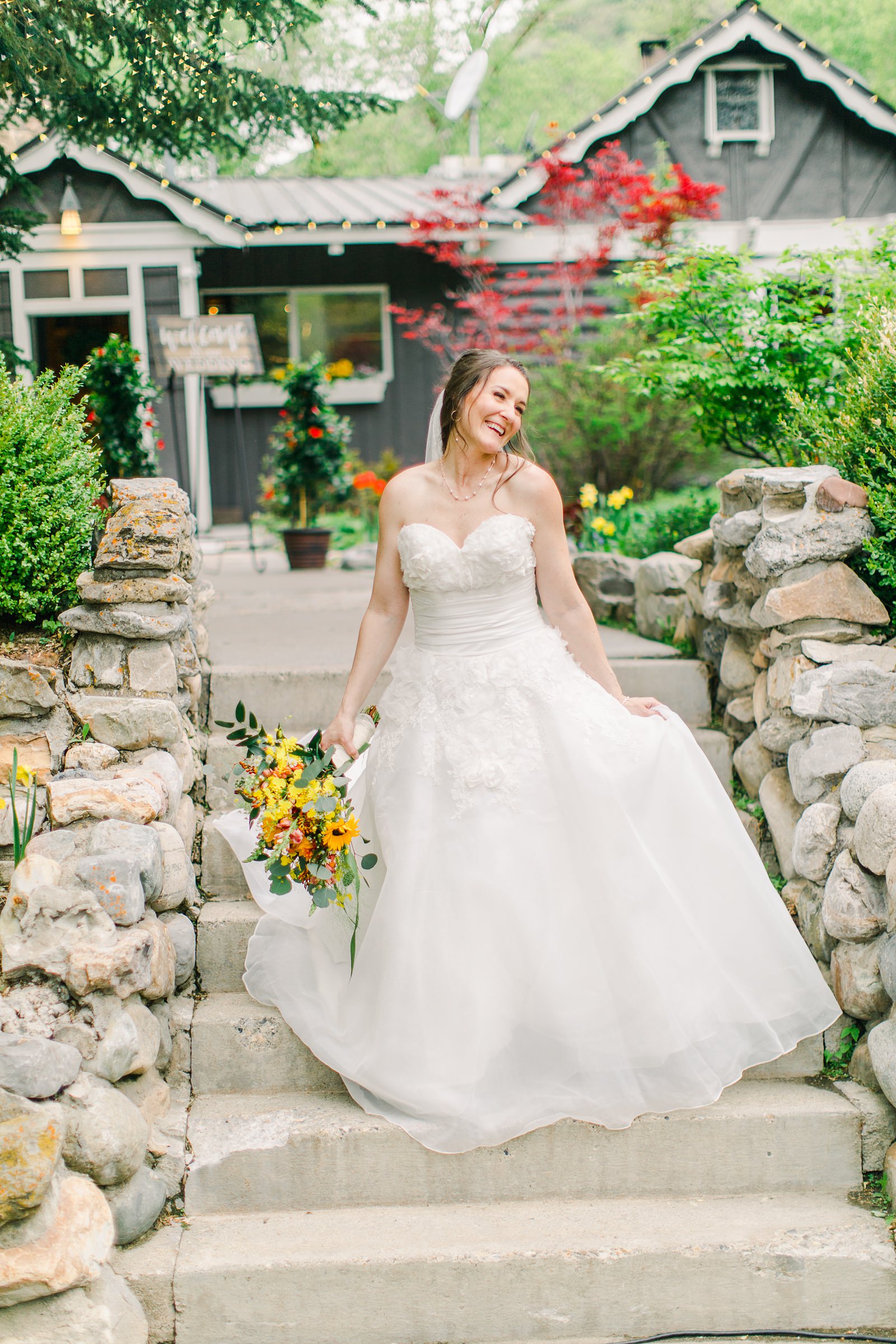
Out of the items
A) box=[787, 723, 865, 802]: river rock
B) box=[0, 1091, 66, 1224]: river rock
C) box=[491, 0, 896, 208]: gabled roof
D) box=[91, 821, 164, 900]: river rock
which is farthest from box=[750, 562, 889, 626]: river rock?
box=[491, 0, 896, 208]: gabled roof

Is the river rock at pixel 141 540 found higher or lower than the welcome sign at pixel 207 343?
lower

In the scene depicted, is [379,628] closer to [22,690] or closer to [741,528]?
[22,690]

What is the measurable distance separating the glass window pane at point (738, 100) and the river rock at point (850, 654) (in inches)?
405

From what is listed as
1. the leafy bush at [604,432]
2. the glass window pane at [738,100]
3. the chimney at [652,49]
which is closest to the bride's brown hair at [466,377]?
the leafy bush at [604,432]

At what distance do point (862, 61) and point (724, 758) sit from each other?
25037 mm

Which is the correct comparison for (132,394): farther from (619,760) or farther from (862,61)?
(862,61)

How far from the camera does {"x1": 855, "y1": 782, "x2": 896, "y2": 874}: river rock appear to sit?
2.83 metres

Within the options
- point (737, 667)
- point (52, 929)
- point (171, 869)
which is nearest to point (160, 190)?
point (737, 667)

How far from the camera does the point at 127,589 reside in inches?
139

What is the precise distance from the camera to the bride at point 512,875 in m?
2.75

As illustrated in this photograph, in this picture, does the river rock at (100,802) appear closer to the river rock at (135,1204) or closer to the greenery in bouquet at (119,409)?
the river rock at (135,1204)

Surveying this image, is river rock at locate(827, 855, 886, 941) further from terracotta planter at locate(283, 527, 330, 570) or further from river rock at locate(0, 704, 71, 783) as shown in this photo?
terracotta planter at locate(283, 527, 330, 570)

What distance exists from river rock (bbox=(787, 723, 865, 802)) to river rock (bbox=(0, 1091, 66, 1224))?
7.31ft

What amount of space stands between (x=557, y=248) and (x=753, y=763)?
8.93 m
